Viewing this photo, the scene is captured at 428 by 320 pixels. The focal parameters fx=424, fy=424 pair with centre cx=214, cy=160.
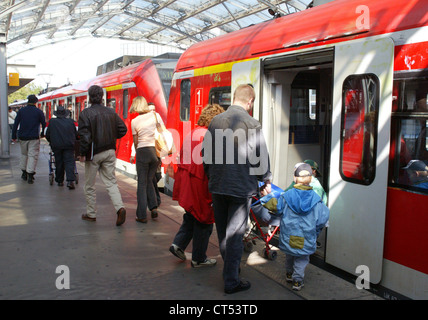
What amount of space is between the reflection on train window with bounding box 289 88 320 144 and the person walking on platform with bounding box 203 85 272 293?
6.46ft

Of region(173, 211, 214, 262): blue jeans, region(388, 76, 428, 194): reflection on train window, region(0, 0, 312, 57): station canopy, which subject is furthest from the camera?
region(0, 0, 312, 57): station canopy

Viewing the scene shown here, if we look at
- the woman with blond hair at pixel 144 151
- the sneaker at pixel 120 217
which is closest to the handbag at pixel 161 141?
the woman with blond hair at pixel 144 151

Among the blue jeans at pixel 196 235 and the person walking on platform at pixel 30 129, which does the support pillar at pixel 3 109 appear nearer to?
the person walking on platform at pixel 30 129

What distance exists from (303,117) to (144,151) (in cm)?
230

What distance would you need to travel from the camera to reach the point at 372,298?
3717 mm

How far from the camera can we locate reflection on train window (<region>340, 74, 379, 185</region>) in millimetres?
3777

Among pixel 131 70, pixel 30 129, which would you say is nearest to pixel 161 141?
pixel 30 129

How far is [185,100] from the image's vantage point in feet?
24.6

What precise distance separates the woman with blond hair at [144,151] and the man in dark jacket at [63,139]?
9.74ft

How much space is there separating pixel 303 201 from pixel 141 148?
9.85 ft

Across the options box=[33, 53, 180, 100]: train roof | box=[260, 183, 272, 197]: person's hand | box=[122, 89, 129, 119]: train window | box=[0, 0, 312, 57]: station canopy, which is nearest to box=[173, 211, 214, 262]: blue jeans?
box=[260, 183, 272, 197]: person's hand

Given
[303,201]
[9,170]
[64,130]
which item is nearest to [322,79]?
[303,201]

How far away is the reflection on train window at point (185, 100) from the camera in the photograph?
740cm

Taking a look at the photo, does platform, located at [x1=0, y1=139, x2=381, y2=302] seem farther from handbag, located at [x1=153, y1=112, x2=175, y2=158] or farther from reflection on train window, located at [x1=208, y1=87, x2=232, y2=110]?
reflection on train window, located at [x1=208, y1=87, x2=232, y2=110]
